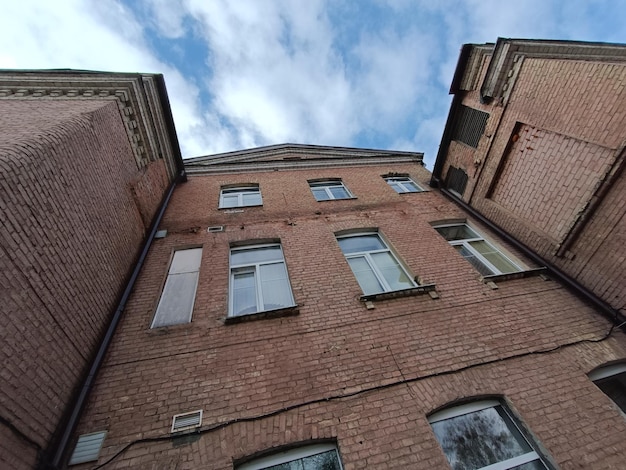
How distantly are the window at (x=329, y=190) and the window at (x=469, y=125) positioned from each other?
12.1 feet

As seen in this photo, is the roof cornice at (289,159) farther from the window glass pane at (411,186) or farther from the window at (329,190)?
the window glass pane at (411,186)

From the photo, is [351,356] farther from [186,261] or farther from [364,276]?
[186,261]

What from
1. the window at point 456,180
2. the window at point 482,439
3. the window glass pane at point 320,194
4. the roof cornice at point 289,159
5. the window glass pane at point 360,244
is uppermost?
the roof cornice at point 289,159

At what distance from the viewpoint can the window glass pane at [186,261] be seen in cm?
593

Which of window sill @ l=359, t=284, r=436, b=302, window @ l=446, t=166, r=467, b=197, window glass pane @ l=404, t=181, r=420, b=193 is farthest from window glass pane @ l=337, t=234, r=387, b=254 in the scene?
window @ l=446, t=166, r=467, b=197

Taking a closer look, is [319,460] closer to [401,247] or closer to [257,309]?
[257,309]

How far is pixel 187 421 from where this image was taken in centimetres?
350

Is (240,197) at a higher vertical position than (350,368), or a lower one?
higher

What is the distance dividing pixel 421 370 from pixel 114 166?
6.32 metres

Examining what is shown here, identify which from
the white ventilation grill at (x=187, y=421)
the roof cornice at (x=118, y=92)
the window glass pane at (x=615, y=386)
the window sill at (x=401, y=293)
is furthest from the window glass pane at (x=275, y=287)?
the window glass pane at (x=615, y=386)

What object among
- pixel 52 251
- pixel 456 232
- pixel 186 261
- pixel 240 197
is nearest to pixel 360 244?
pixel 456 232

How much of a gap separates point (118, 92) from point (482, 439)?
843 centimetres

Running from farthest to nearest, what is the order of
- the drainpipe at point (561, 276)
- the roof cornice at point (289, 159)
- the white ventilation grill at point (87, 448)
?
the roof cornice at point (289, 159)
the drainpipe at point (561, 276)
the white ventilation grill at point (87, 448)

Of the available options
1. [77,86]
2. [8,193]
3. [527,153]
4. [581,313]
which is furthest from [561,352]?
[77,86]
